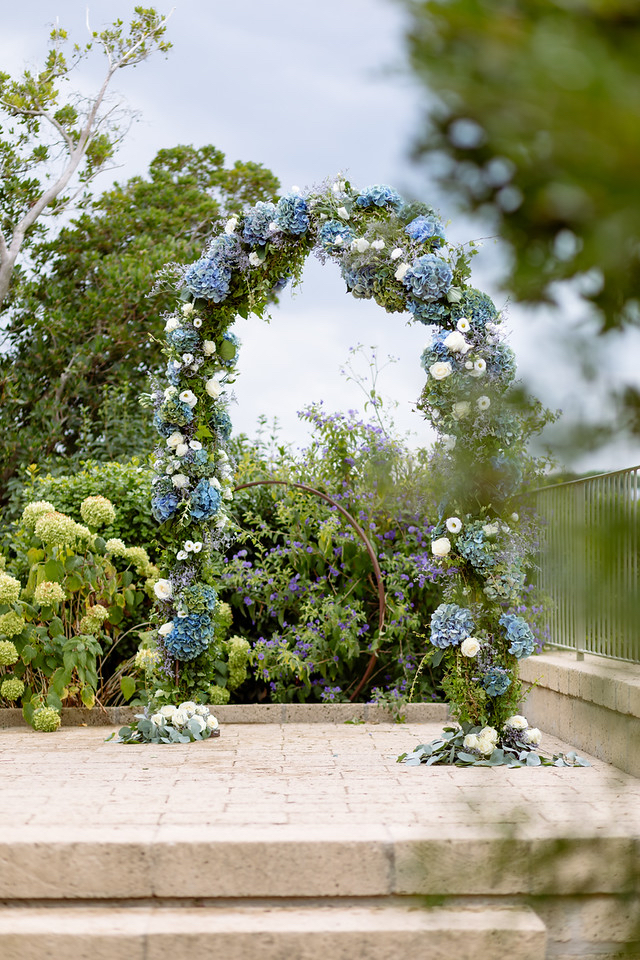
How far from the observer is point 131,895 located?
3057mm

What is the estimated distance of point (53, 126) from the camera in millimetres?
11852

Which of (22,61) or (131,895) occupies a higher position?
(22,61)

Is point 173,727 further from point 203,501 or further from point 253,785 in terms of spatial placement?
point 253,785

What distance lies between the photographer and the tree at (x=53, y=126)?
38.1ft

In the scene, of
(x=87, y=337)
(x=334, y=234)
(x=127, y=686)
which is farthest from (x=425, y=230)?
(x=87, y=337)

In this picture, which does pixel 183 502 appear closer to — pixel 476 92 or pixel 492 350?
pixel 492 350

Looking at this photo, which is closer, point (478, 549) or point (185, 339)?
point (478, 549)

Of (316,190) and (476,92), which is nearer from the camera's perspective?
(476,92)

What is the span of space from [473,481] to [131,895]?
2.69 meters

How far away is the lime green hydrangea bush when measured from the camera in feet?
19.4

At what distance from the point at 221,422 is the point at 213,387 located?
26 centimetres

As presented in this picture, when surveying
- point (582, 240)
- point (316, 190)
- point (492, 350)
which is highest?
point (316, 190)

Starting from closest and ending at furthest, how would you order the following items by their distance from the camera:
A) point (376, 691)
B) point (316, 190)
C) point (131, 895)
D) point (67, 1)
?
point (131, 895) < point (316, 190) < point (376, 691) < point (67, 1)

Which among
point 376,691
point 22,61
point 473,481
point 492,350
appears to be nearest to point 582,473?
point 473,481
